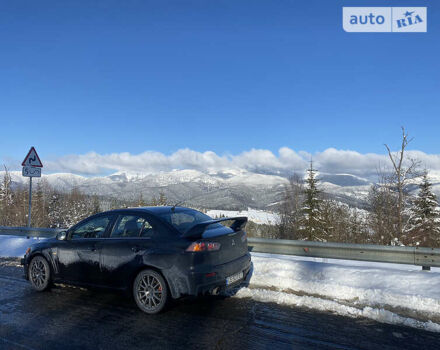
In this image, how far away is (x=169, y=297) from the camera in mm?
4605

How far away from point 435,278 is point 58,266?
6587 millimetres

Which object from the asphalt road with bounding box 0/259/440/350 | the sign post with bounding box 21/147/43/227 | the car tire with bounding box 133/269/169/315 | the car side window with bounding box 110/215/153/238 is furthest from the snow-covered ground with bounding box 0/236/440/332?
the sign post with bounding box 21/147/43/227

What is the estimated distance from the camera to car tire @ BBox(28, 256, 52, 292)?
5.98 metres

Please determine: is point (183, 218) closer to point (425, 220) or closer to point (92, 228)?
point (92, 228)

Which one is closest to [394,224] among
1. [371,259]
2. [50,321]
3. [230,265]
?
[371,259]

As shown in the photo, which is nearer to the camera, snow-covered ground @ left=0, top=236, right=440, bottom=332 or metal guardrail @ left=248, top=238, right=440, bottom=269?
snow-covered ground @ left=0, top=236, right=440, bottom=332

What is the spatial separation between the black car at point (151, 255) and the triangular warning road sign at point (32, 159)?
6.56 m

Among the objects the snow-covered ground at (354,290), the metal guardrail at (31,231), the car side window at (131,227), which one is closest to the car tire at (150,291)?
the car side window at (131,227)

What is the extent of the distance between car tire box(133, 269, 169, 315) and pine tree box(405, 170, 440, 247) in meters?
19.4

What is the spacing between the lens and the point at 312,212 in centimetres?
2969

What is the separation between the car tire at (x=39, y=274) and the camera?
5.98 m

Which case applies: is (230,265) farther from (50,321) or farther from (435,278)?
(435,278)

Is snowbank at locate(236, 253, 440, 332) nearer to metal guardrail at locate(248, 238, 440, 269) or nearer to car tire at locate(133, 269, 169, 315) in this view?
metal guardrail at locate(248, 238, 440, 269)

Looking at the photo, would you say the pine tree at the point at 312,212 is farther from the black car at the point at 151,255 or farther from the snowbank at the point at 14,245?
the black car at the point at 151,255
